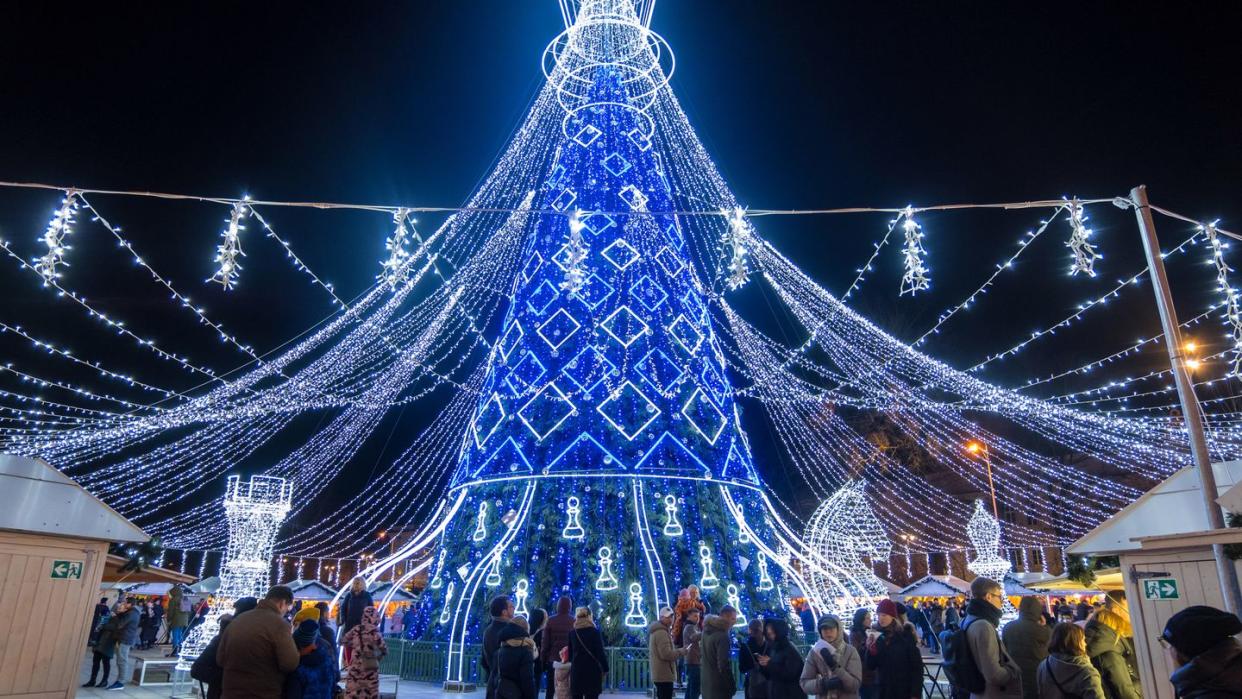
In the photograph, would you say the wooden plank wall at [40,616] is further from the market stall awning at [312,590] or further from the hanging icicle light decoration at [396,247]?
the market stall awning at [312,590]

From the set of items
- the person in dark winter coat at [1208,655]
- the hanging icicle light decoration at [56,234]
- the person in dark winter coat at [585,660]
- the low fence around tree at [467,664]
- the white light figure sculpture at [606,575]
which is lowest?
the low fence around tree at [467,664]

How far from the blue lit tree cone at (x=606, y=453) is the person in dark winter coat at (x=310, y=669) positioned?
5.32 m

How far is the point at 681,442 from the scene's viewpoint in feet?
37.5

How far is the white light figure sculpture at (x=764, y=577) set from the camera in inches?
439

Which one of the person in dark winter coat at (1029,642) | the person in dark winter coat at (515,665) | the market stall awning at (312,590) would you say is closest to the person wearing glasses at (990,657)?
the person in dark winter coat at (1029,642)

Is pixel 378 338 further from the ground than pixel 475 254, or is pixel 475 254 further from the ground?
pixel 475 254

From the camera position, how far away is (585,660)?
6.94 meters

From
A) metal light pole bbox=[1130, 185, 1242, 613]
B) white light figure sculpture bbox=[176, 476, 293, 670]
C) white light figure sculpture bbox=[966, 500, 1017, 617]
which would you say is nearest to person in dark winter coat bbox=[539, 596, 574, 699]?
metal light pole bbox=[1130, 185, 1242, 613]

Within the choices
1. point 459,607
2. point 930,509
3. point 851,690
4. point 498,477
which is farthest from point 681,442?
point 930,509

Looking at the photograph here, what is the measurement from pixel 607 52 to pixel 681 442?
7624 mm

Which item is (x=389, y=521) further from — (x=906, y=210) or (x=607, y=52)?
(x=906, y=210)

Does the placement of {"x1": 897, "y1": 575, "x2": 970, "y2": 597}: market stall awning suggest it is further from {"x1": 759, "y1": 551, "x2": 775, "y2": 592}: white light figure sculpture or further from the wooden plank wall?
the wooden plank wall

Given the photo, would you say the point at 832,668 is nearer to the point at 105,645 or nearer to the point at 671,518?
the point at 671,518

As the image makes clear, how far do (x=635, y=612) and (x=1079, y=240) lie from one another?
7108 mm
